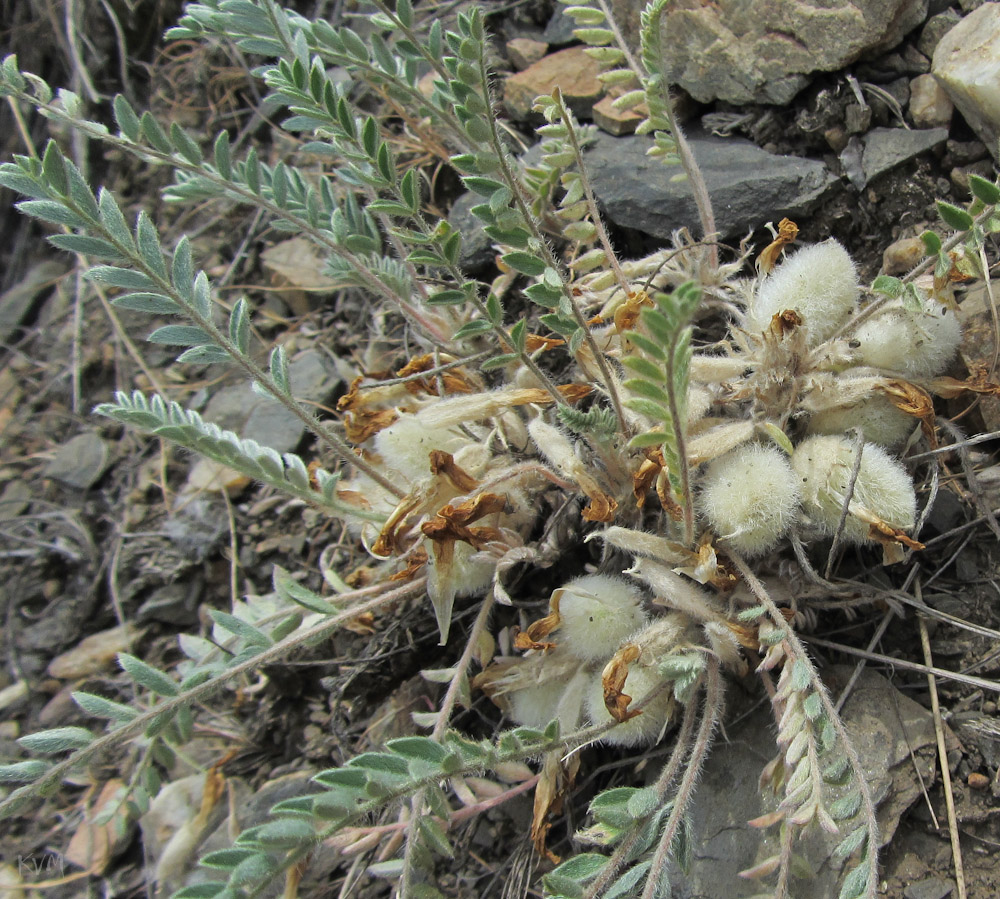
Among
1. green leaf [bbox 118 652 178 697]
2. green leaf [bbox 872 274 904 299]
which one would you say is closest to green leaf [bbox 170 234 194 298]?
green leaf [bbox 118 652 178 697]

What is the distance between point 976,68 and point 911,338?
2.72 feet

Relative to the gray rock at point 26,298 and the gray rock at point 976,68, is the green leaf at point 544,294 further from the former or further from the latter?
the gray rock at point 26,298

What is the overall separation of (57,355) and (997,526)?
405cm

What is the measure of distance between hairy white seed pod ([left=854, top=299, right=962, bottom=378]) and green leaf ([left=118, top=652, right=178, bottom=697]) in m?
1.83

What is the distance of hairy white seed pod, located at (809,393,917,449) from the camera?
187 cm

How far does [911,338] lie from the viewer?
1.83 meters

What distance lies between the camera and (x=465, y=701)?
197cm

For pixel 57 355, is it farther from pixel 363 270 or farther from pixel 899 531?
pixel 899 531

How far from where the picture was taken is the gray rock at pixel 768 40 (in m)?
2.31

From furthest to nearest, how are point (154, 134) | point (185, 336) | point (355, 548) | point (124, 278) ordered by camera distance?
point (355, 548), point (154, 134), point (185, 336), point (124, 278)

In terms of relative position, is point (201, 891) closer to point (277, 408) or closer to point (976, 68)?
point (277, 408)

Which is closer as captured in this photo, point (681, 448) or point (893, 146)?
point (681, 448)

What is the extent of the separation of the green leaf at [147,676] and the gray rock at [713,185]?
6.01ft

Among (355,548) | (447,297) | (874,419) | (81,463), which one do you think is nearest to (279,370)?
(447,297)
